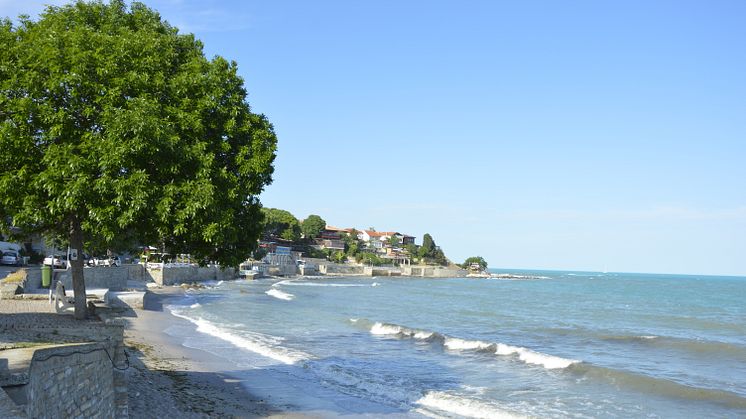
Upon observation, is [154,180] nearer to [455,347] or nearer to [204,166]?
[204,166]

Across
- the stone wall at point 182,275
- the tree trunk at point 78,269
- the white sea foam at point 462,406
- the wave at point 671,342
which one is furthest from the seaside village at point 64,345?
the wave at point 671,342

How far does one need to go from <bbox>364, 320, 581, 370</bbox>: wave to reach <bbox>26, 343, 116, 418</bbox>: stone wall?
60.6 feet

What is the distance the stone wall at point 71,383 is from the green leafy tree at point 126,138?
6.93 ft

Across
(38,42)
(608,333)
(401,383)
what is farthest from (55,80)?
(608,333)

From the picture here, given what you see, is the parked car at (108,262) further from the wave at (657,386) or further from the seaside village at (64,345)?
the wave at (657,386)

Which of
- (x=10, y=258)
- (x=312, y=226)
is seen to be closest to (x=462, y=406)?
(x=10, y=258)

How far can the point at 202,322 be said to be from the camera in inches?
1328

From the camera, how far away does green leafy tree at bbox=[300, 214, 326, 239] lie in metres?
182

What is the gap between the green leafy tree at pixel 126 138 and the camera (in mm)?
10570

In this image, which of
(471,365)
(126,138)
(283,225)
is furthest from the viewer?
(283,225)

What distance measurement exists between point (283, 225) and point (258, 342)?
469 ft

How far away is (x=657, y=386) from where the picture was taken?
21.6 m

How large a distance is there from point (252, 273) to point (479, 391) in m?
93.6

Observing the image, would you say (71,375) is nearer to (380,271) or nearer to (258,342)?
(258,342)
